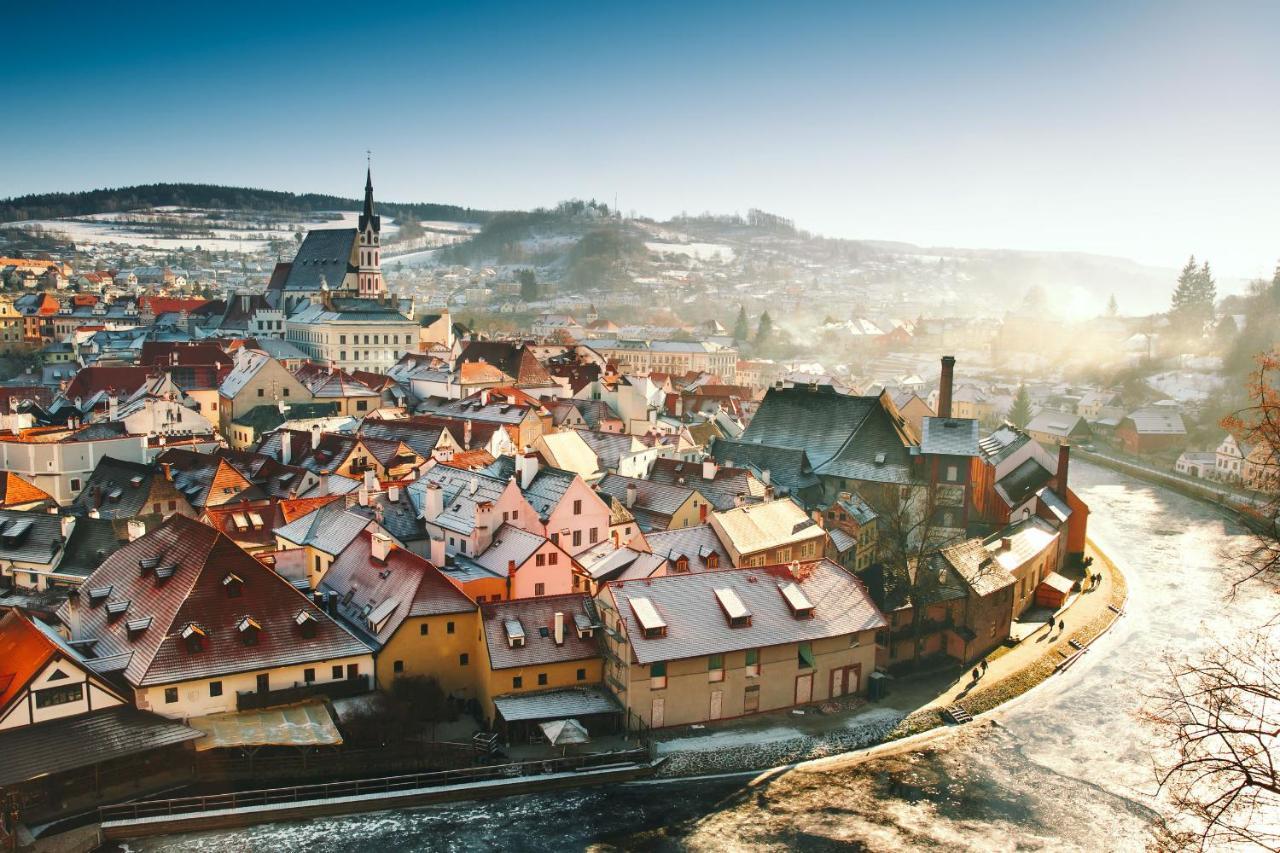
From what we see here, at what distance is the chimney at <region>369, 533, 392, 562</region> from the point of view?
31.7 m

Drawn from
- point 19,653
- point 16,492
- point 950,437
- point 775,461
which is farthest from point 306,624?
point 950,437

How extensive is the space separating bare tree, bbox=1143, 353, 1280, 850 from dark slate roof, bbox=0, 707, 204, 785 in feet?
70.9

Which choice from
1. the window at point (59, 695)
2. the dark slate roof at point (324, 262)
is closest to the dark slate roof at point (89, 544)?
the window at point (59, 695)

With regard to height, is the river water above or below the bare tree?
below

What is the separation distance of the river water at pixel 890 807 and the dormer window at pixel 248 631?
5.31 m

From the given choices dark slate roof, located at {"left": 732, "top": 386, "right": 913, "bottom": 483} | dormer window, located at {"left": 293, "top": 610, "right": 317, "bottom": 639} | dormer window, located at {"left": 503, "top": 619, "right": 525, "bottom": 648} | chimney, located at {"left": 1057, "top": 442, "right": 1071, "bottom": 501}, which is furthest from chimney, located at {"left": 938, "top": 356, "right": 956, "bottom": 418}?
dormer window, located at {"left": 293, "top": 610, "right": 317, "bottom": 639}

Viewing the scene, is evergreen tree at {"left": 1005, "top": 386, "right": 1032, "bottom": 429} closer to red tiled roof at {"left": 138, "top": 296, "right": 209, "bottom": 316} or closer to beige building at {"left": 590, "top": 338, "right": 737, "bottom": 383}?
beige building at {"left": 590, "top": 338, "right": 737, "bottom": 383}

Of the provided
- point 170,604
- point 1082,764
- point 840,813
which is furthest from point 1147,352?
point 170,604

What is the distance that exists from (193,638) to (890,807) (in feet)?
61.3

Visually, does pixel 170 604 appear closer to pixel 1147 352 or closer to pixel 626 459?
pixel 626 459

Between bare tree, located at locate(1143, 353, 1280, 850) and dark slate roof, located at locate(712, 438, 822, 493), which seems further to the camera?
dark slate roof, located at locate(712, 438, 822, 493)

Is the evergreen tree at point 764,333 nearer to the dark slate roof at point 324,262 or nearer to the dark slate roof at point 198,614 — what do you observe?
the dark slate roof at point 324,262

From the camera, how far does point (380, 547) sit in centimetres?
3191

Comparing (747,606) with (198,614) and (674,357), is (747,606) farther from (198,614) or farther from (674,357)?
(674,357)
